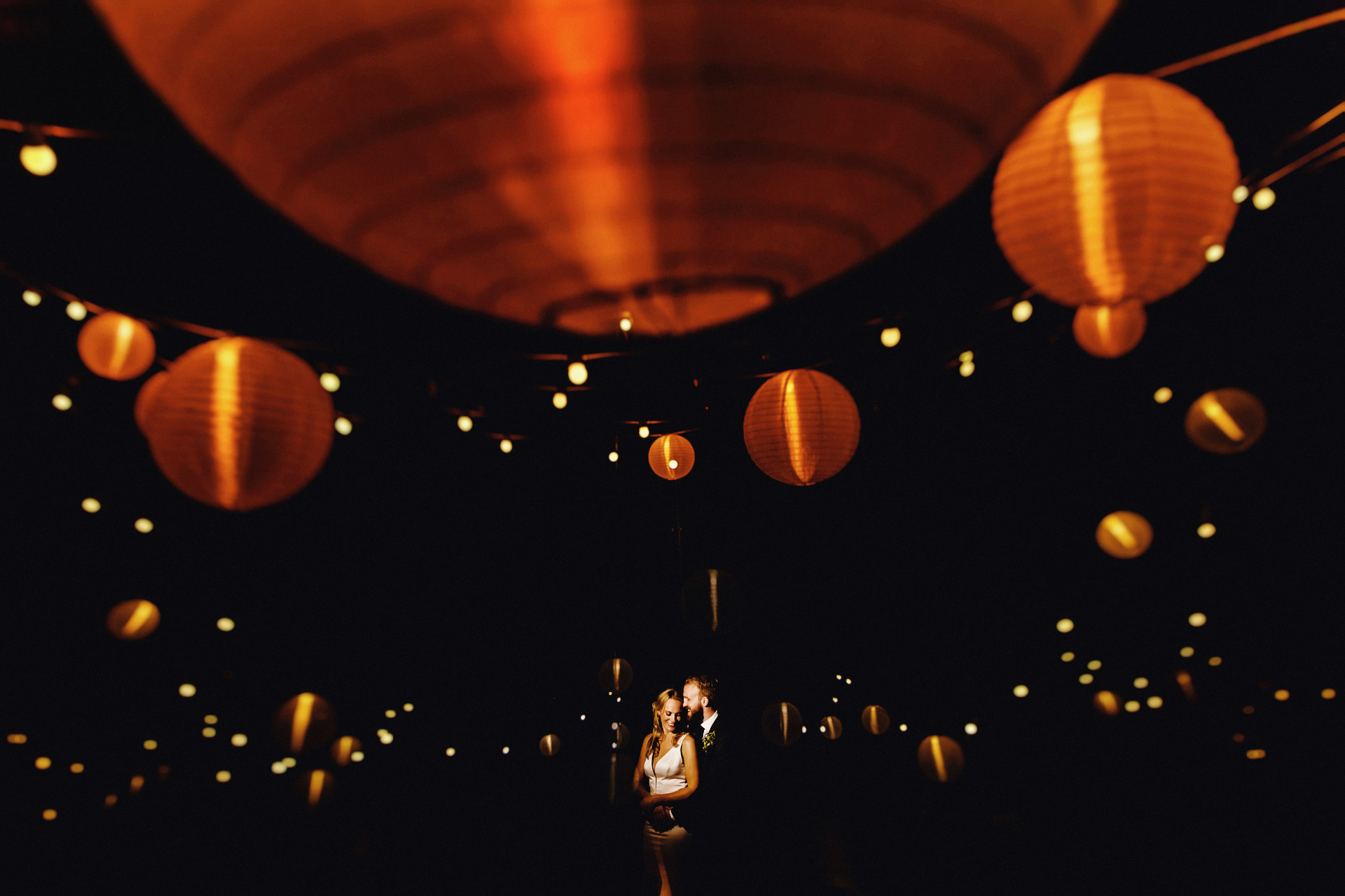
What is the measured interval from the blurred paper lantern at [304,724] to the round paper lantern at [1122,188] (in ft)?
9.12

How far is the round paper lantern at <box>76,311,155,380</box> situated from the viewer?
6.50 ft

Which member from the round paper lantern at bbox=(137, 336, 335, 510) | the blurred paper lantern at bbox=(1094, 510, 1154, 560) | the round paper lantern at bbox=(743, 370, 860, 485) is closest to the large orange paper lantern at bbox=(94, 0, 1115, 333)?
the round paper lantern at bbox=(137, 336, 335, 510)

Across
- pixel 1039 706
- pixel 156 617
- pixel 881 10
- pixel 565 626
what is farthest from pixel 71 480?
pixel 1039 706

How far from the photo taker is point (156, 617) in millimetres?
2588

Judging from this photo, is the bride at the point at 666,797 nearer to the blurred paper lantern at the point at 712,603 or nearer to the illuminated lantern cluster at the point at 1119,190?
the blurred paper lantern at the point at 712,603

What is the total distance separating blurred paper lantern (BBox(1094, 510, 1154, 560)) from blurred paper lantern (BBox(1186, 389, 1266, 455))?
1.38 feet

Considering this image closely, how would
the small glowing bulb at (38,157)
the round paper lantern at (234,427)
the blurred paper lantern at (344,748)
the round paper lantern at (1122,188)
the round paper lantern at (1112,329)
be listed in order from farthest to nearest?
1. the blurred paper lantern at (344,748)
2. the round paper lantern at (1112,329)
3. the small glowing bulb at (38,157)
4. the round paper lantern at (234,427)
5. the round paper lantern at (1122,188)

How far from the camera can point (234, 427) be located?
1451 millimetres

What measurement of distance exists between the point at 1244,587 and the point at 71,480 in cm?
468

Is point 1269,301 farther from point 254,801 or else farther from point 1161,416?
point 254,801

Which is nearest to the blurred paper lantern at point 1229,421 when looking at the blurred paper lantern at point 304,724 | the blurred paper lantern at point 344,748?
the blurred paper lantern at point 304,724

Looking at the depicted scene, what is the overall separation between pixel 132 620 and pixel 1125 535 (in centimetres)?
327

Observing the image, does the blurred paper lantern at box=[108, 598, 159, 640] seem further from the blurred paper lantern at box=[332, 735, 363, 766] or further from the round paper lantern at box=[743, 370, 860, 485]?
the round paper lantern at box=[743, 370, 860, 485]

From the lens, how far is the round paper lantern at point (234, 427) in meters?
1.42
